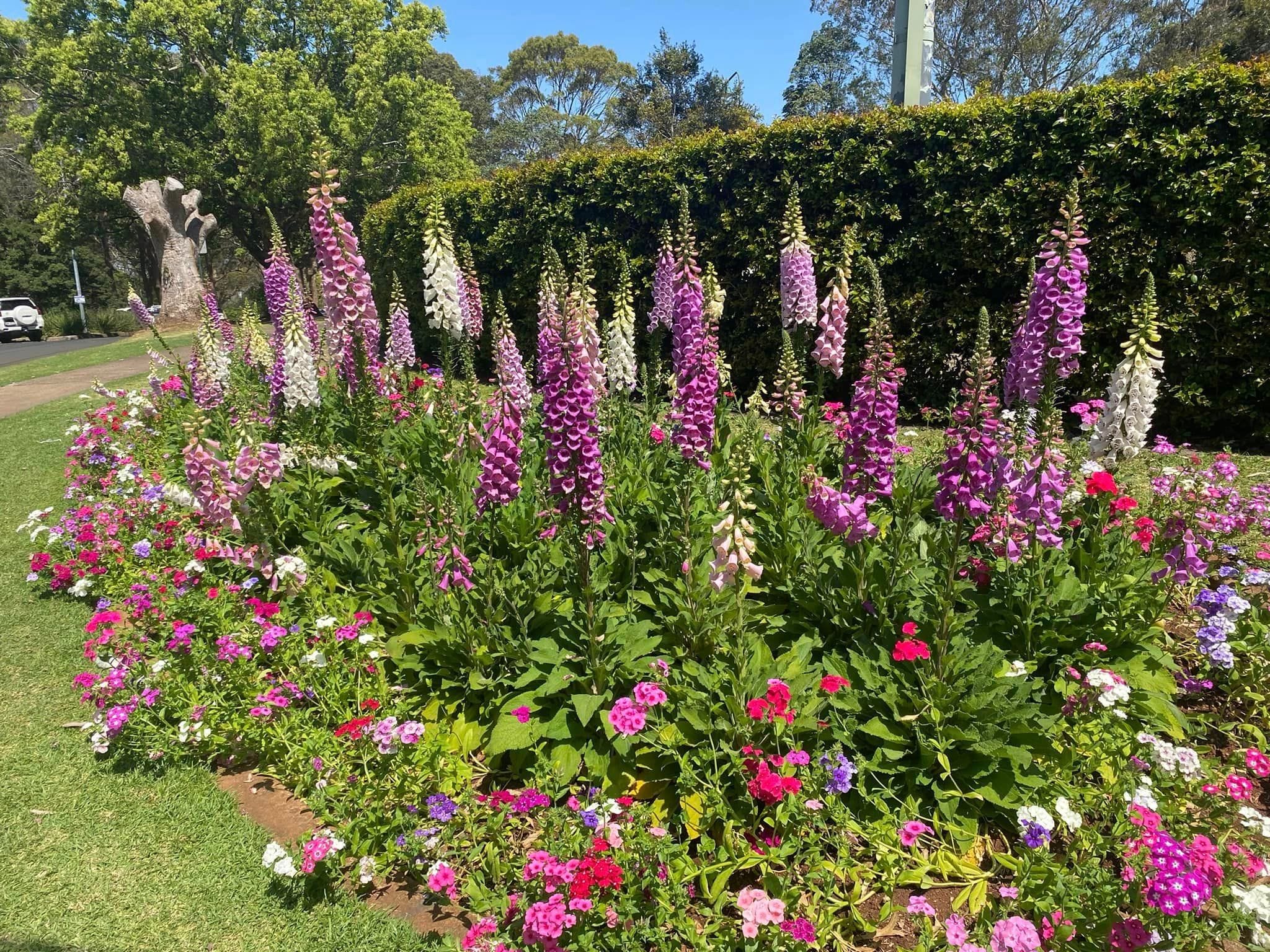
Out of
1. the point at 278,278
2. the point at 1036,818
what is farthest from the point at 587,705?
the point at 278,278

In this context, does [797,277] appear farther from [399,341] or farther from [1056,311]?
[399,341]

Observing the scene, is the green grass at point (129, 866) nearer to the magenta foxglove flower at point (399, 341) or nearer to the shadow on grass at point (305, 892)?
the shadow on grass at point (305, 892)

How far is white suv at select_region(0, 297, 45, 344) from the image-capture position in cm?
3541

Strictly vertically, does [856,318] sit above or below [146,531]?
above

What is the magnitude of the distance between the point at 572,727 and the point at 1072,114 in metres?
8.12

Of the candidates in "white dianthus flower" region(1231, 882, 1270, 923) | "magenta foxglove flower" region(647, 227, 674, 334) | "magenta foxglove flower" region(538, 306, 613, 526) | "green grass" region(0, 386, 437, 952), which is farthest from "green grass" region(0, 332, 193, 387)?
"white dianthus flower" region(1231, 882, 1270, 923)

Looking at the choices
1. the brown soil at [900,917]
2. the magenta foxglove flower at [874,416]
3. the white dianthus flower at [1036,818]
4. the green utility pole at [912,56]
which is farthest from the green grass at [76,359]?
the white dianthus flower at [1036,818]

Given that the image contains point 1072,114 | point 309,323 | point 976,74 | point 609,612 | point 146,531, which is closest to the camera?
point 609,612

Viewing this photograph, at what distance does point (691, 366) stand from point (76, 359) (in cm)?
2351

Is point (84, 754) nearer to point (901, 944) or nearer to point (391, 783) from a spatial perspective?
point (391, 783)

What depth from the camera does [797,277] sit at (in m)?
5.61

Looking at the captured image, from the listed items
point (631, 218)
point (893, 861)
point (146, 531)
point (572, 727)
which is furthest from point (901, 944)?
point (631, 218)

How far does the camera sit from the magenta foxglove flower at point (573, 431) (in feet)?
11.4

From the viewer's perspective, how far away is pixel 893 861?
293cm
